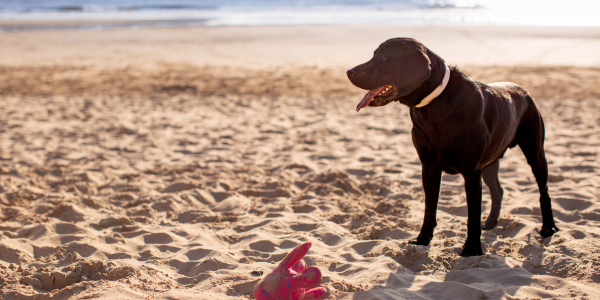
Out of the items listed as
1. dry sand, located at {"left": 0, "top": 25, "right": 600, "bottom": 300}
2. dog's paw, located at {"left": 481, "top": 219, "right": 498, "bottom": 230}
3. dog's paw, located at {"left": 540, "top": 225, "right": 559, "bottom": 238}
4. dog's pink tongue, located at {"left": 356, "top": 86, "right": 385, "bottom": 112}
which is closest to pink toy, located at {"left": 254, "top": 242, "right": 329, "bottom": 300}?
dry sand, located at {"left": 0, "top": 25, "right": 600, "bottom": 300}

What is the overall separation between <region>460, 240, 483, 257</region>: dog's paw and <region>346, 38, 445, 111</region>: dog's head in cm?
113

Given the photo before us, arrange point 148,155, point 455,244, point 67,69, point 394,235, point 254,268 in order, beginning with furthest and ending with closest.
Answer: point 67,69
point 148,155
point 394,235
point 455,244
point 254,268

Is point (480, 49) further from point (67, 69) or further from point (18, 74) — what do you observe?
point (18, 74)

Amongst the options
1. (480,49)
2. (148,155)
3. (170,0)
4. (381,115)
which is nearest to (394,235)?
(148,155)

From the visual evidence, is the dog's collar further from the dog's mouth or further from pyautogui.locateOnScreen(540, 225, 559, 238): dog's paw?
pyautogui.locateOnScreen(540, 225, 559, 238): dog's paw

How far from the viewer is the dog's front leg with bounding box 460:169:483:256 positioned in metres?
3.08

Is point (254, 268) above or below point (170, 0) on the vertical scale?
below

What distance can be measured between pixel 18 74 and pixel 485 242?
11685mm

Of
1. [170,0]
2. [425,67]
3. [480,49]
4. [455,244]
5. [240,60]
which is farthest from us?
[170,0]

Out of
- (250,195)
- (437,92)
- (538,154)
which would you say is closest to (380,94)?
(437,92)

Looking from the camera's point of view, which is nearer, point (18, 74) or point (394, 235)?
point (394, 235)

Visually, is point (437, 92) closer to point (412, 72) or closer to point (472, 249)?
point (412, 72)

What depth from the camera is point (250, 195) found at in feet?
15.2

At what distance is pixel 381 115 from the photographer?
7855 mm
